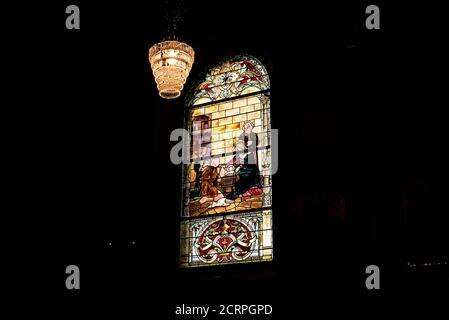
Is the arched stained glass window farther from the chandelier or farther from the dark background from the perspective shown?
the chandelier

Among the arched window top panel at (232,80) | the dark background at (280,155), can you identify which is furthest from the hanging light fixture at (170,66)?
the arched window top panel at (232,80)

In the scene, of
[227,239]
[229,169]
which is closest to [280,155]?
[229,169]

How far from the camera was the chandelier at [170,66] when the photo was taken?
4859 mm

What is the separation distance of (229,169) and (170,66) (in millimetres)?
2047

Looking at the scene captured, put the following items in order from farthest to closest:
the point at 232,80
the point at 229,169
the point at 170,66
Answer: the point at 232,80 → the point at 229,169 → the point at 170,66

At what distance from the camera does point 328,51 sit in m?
6.53

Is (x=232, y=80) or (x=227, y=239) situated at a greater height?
(x=232, y=80)

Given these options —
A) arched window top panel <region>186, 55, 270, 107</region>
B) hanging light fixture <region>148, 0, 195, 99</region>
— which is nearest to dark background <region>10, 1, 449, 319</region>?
arched window top panel <region>186, 55, 270, 107</region>

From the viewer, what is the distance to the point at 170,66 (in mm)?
4914

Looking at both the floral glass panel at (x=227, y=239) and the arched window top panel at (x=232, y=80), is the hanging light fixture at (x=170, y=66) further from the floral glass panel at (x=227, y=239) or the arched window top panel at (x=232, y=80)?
the arched window top panel at (x=232, y=80)

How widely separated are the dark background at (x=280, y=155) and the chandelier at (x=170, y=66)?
5.72 feet

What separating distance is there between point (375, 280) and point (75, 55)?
3998 millimetres

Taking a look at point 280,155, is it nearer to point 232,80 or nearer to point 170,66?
point 232,80

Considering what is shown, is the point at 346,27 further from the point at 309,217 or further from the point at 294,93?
the point at 309,217
